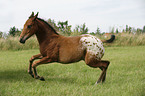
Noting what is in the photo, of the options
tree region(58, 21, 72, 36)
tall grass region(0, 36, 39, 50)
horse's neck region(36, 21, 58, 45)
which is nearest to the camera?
horse's neck region(36, 21, 58, 45)

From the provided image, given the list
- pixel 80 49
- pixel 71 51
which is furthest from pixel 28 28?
pixel 80 49

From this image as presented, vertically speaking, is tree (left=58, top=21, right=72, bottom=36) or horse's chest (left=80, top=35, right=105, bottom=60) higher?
tree (left=58, top=21, right=72, bottom=36)

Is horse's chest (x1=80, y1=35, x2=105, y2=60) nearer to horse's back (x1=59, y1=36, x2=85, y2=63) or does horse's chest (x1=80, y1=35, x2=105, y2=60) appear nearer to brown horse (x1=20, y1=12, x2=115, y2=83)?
brown horse (x1=20, y1=12, x2=115, y2=83)

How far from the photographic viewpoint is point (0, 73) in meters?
6.31

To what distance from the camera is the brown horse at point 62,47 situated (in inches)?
166

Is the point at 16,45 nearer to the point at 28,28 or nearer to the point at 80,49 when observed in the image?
the point at 28,28

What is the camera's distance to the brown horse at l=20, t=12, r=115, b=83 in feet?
13.8

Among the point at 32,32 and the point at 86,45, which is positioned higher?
the point at 32,32

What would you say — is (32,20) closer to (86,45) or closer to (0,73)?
(86,45)

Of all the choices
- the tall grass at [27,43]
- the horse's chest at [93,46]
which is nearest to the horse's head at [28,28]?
the horse's chest at [93,46]

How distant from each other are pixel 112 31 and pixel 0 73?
1258 cm

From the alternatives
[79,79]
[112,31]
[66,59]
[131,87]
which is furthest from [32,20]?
[112,31]

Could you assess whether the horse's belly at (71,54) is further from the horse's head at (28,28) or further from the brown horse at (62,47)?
the horse's head at (28,28)

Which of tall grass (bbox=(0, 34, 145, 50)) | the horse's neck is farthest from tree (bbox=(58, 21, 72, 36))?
the horse's neck
